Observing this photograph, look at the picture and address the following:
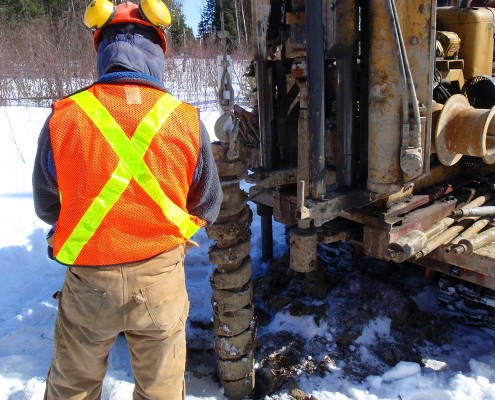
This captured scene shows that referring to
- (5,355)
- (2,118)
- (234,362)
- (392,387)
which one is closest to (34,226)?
(5,355)

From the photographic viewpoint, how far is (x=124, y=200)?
6.11 ft

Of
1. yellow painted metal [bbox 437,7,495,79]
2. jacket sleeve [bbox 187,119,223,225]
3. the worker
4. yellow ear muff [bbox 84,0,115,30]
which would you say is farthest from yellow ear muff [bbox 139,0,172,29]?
yellow painted metal [bbox 437,7,495,79]

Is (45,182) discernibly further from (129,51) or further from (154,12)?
(154,12)

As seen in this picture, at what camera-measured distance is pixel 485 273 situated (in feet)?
8.98

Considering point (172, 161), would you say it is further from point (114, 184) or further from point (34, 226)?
point (34, 226)

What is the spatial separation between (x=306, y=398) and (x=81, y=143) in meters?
2.01

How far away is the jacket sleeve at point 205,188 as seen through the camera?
2070 millimetres

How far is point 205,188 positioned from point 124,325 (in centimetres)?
66

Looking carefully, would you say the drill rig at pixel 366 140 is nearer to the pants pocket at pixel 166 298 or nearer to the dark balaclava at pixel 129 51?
the dark balaclava at pixel 129 51

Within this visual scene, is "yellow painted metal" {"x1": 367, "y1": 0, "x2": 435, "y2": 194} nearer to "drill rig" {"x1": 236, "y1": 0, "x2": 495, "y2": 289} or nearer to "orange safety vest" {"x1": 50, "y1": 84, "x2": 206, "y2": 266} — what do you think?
"drill rig" {"x1": 236, "y1": 0, "x2": 495, "y2": 289}

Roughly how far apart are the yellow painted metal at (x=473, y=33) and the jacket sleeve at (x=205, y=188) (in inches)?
87.0

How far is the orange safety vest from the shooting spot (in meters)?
1.83

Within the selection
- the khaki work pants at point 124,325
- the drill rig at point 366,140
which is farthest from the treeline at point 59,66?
the khaki work pants at point 124,325

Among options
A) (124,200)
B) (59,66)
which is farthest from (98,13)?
(59,66)
